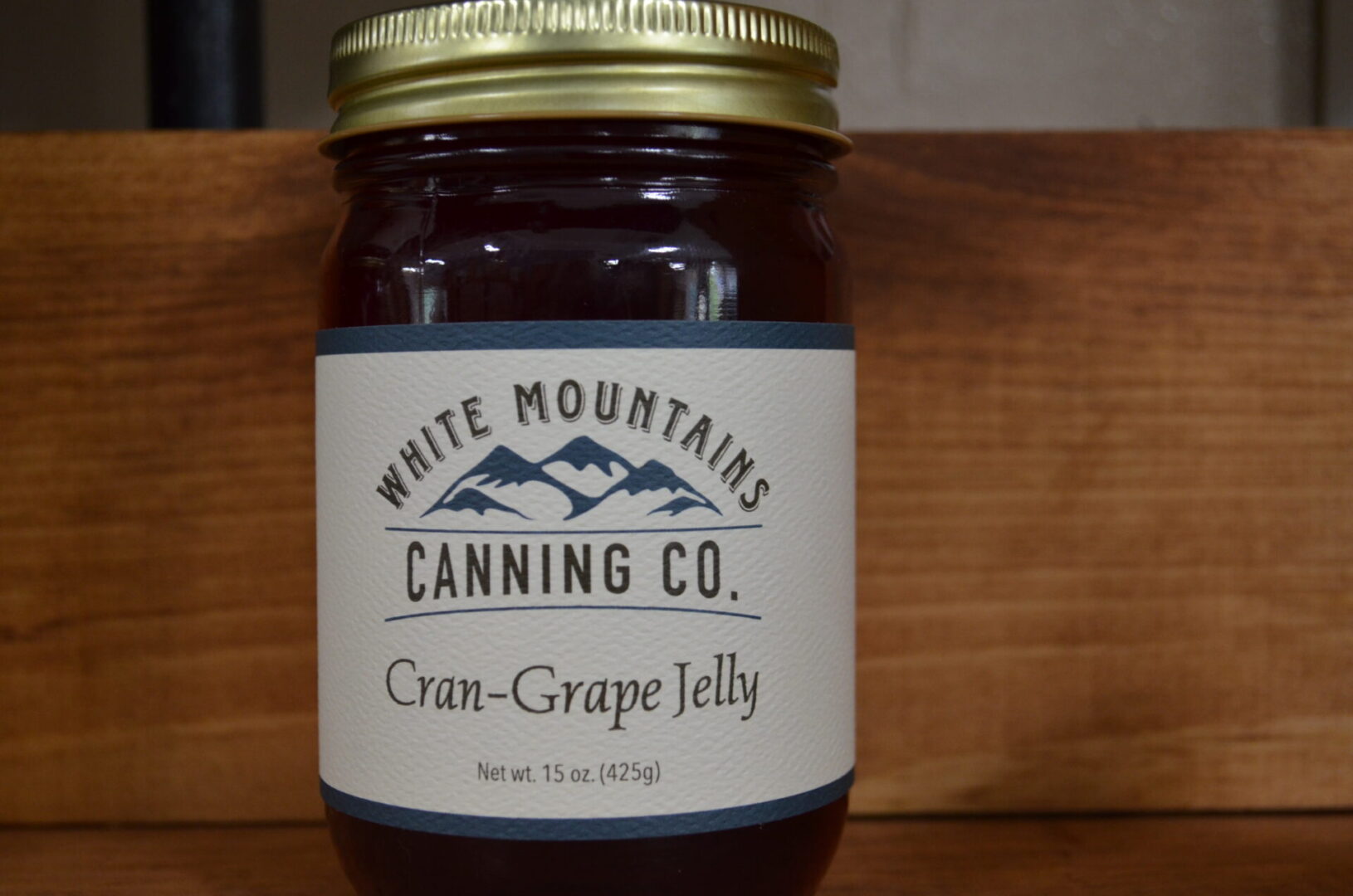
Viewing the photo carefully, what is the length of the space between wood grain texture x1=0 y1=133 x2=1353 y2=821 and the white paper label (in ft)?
0.63

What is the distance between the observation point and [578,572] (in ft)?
1.75

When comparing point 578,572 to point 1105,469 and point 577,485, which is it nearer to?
point 577,485

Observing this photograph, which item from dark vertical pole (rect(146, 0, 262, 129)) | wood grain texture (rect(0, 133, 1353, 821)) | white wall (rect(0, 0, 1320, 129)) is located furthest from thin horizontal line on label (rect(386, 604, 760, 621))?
white wall (rect(0, 0, 1320, 129))

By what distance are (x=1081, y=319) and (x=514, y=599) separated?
37 cm

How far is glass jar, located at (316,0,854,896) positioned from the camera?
1.72 ft

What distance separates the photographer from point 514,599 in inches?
21.1

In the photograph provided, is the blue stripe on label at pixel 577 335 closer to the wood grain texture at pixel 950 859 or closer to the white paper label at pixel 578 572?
the white paper label at pixel 578 572

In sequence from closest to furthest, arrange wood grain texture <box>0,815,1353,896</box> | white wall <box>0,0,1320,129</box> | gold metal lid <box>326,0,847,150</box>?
1. gold metal lid <box>326,0,847,150</box>
2. wood grain texture <box>0,815,1353,896</box>
3. white wall <box>0,0,1320,129</box>

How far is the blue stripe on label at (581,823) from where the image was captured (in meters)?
0.53

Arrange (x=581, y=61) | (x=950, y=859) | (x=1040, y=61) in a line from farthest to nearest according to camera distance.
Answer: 1. (x=1040, y=61)
2. (x=950, y=859)
3. (x=581, y=61)

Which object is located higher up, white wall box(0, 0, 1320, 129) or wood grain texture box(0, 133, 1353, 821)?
white wall box(0, 0, 1320, 129)

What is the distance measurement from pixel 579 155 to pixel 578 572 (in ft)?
0.53

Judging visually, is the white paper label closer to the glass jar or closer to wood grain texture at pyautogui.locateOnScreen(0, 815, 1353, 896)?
the glass jar

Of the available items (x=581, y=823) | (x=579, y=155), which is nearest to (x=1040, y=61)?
(x=579, y=155)
